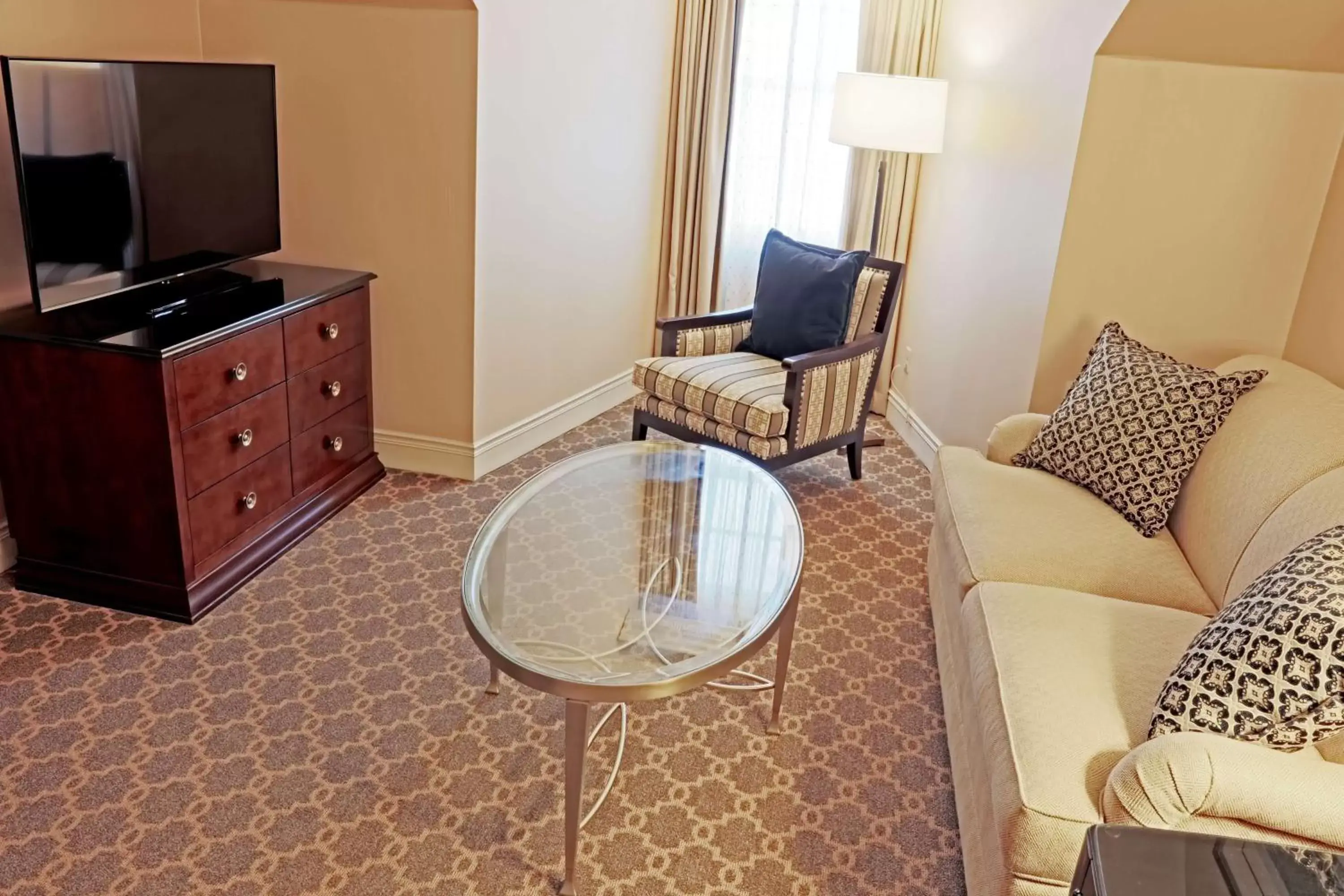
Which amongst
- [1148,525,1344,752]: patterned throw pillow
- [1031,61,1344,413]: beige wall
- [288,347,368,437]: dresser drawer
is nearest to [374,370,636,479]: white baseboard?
[288,347,368,437]: dresser drawer

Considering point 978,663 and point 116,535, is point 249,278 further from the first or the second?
point 978,663

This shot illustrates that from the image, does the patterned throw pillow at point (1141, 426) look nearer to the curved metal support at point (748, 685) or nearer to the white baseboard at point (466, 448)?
the curved metal support at point (748, 685)

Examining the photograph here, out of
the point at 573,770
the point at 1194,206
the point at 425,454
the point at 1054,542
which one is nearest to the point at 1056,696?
the point at 1054,542

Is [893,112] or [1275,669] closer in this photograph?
[1275,669]

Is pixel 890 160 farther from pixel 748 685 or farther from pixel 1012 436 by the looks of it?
pixel 748 685

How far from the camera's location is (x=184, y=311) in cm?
324

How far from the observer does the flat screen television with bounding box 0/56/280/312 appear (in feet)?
9.16

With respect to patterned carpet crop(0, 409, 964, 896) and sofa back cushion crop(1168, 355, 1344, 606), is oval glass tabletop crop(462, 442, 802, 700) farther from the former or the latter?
sofa back cushion crop(1168, 355, 1344, 606)

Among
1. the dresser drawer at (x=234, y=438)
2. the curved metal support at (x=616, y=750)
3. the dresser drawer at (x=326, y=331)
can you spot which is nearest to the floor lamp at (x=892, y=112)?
the dresser drawer at (x=326, y=331)

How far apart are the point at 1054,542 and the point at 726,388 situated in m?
1.61

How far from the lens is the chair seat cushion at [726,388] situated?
4020 millimetres

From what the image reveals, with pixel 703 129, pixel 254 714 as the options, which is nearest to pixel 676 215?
pixel 703 129

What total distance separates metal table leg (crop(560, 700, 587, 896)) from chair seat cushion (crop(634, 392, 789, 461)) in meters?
2.06

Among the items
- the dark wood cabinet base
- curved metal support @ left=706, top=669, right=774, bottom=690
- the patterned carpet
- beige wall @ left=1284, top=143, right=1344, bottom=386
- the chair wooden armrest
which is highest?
beige wall @ left=1284, top=143, right=1344, bottom=386
